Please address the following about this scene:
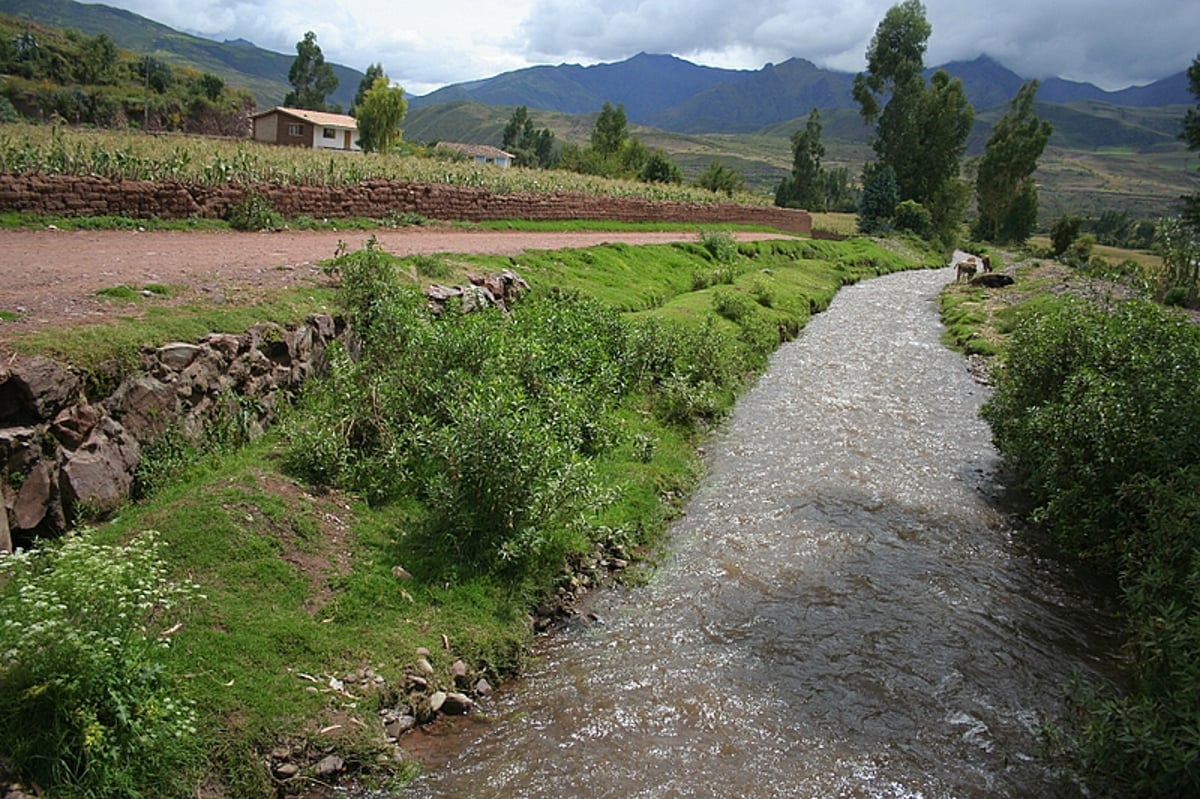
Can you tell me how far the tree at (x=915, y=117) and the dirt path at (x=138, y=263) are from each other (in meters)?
59.1

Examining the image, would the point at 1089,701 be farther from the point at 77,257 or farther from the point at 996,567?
the point at 77,257

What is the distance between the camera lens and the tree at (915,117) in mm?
68062

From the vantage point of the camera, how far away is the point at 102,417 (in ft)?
25.1

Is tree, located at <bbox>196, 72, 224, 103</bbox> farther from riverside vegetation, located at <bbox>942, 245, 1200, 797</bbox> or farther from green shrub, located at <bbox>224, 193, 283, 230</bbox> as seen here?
riverside vegetation, located at <bbox>942, 245, 1200, 797</bbox>

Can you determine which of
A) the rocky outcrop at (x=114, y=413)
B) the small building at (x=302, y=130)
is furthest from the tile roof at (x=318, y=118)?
the rocky outcrop at (x=114, y=413)

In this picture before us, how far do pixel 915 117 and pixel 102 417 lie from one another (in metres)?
75.0

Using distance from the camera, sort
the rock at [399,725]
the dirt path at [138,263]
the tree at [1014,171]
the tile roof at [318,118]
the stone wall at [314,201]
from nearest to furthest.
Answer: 1. the rock at [399,725]
2. the dirt path at [138,263]
3. the stone wall at [314,201]
4. the tree at [1014,171]
5. the tile roof at [318,118]

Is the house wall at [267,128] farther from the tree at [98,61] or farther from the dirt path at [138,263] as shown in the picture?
the dirt path at [138,263]

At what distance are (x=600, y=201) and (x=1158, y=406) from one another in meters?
30.3

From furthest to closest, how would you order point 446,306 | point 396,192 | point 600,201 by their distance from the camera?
point 600,201 < point 396,192 < point 446,306

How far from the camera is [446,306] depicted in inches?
550

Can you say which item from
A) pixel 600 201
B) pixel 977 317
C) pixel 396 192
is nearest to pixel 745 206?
pixel 600 201

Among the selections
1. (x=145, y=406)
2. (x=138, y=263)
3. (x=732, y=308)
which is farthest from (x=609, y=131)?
(x=145, y=406)

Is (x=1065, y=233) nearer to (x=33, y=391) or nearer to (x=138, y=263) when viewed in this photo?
(x=138, y=263)
